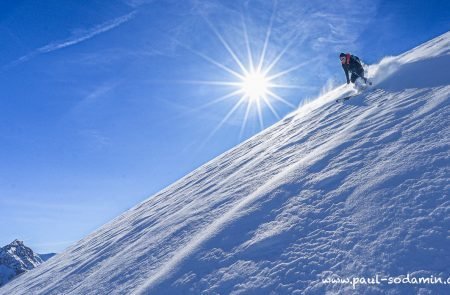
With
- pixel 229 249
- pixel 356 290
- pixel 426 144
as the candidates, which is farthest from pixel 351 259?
pixel 426 144

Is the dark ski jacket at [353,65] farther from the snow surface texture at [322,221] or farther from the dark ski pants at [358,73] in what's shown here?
the snow surface texture at [322,221]

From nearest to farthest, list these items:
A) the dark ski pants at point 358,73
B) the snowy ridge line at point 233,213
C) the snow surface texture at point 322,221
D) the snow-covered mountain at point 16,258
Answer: the snow surface texture at point 322,221, the snowy ridge line at point 233,213, the dark ski pants at point 358,73, the snow-covered mountain at point 16,258

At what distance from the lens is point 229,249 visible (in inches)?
183

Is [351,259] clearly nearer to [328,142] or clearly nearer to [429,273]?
[429,273]

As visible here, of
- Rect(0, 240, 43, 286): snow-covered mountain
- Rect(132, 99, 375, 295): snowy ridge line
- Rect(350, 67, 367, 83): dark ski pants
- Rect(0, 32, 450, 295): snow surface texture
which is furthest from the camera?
Rect(0, 240, 43, 286): snow-covered mountain

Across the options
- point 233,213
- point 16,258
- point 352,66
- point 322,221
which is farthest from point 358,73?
point 16,258

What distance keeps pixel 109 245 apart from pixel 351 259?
25.8 ft

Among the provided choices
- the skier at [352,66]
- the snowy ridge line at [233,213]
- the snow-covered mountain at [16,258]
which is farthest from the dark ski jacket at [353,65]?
the snow-covered mountain at [16,258]

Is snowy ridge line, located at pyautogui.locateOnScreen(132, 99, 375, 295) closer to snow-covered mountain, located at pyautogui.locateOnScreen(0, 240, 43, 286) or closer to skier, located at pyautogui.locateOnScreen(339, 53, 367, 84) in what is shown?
skier, located at pyautogui.locateOnScreen(339, 53, 367, 84)

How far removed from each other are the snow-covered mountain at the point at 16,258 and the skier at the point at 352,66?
40819 millimetres

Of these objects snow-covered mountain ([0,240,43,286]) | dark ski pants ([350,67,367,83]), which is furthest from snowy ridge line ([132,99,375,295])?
snow-covered mountain ([0,240,43,286])

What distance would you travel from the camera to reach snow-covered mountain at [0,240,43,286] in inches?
1634

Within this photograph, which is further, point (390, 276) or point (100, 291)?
point (100, 291)

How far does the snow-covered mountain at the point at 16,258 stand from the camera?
41516mm
